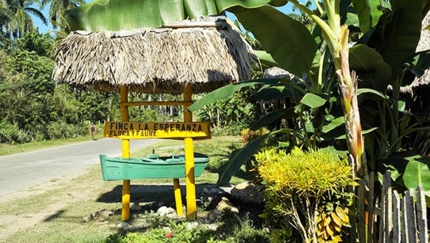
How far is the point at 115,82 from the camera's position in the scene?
5504mm

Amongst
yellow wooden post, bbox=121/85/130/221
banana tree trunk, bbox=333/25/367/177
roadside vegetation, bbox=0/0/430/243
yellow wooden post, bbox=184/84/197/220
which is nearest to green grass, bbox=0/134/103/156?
yellow wooden post, bbox=121/85/130/221

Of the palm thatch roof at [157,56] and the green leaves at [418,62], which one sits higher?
the palm thatch roof at [157,56]

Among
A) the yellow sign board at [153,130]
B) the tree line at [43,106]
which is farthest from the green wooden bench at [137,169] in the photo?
the tree line at [43,106]

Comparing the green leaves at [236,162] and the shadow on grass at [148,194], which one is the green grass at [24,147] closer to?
the shadow on grass at [148,194]

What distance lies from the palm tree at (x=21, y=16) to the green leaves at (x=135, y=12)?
137ft

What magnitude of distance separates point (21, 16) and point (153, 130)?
42.8 meters

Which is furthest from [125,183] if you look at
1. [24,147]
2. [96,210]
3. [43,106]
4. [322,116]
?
[43,106]

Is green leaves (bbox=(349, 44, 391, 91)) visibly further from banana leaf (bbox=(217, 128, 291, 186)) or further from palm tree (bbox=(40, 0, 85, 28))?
palm tree (bbox=(40, 0, 85, 28))

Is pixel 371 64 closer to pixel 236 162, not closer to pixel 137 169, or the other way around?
pixel 236 162

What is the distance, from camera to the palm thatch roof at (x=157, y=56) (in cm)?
553

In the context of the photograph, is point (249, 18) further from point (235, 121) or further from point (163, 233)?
point (235, 121)

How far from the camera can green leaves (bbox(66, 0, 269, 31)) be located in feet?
9.48

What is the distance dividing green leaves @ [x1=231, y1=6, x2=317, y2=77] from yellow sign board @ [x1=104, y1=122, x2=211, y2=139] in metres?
2.36

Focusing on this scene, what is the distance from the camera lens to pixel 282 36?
372cm
